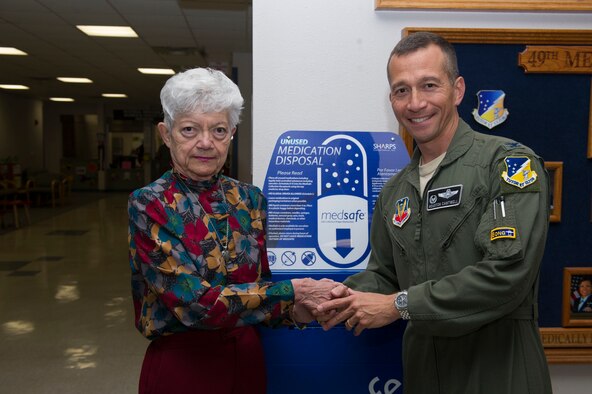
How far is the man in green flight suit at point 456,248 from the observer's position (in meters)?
1.44

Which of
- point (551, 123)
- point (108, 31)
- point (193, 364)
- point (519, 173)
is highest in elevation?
point (108, 31)

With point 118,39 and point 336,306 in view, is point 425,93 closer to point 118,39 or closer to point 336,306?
point 336,306

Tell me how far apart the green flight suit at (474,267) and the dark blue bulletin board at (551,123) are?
0.53 meters

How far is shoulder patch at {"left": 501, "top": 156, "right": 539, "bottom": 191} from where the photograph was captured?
1.47 m

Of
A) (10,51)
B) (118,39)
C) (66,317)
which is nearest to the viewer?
(66,317)

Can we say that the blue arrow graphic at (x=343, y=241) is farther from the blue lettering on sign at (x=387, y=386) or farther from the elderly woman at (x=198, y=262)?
the blue lettering on sign at (x=387, y=386)

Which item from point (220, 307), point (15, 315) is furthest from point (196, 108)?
point (15, 315)

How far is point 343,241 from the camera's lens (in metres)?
2.07

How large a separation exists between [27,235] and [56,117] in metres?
11.1

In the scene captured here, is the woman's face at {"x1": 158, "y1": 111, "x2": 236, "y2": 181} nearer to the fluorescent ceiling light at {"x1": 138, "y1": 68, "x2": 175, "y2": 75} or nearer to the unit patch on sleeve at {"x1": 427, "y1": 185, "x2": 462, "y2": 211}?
the unit patch on sleeve at {"x1": 427, "y1": 185, "x2": 462, "y2": 211}

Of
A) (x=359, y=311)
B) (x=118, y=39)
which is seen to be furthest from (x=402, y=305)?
(x=118, y=39)

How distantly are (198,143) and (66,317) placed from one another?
173 inches

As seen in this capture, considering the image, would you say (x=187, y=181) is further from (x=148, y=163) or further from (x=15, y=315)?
(x=148, y=163)

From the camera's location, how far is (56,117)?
774 inches
